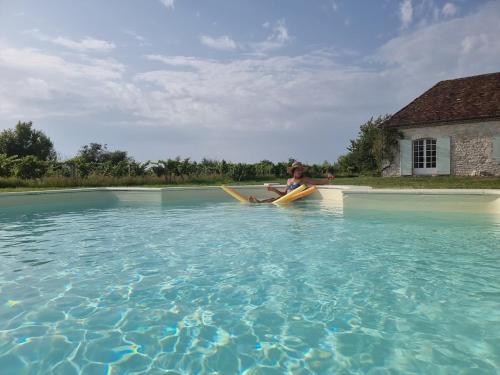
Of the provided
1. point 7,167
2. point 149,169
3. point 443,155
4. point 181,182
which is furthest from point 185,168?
point 443,155

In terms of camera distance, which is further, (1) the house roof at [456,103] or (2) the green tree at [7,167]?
(1) the house roof at [456,103]

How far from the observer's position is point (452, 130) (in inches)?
731

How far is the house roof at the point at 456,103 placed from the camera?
1795 centimetres

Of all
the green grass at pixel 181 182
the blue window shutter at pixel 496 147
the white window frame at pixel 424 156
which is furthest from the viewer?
the white window frame at pixel 424 156

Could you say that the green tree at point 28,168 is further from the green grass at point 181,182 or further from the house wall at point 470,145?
the house wall at point 470,145

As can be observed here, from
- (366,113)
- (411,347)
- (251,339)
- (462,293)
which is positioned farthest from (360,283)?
(366,113)

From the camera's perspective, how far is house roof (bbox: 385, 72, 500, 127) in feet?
58.9

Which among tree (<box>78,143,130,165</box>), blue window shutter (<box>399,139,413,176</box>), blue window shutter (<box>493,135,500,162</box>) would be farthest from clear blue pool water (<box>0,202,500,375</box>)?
tree (<box>78,143,130,165</box>)

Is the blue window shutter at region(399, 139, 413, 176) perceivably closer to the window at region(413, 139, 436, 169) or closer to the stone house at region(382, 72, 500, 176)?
the stone house at region(382, 72, 500, 176)

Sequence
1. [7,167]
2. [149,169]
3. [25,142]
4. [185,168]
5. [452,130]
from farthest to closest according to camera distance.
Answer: [25,142] → [185,168] → [149,169] → [452,130] → [7,167]

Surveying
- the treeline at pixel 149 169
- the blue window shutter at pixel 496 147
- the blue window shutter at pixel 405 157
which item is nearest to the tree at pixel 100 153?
the treeline at pixel 149 169

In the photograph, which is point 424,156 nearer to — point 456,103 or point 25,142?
point 456,103

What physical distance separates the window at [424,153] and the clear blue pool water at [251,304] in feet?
47.2

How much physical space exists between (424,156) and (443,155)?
0.95 meters
